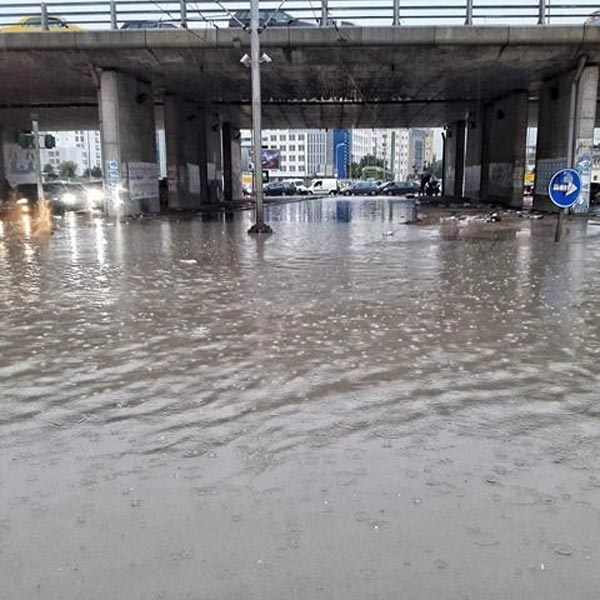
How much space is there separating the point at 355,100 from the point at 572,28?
17028mm

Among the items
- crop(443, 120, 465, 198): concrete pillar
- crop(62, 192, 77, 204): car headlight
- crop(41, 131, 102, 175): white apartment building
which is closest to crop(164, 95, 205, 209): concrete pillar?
crop(62, 192, 77, 204): car headlight

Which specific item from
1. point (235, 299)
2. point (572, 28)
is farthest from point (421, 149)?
point (235, 299)

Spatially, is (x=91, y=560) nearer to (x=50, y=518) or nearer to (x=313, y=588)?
(x=50, y=518)

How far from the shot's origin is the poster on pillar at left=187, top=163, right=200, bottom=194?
3798cm

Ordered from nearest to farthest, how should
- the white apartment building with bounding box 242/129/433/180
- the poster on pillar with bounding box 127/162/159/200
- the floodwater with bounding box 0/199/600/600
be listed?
1. the floodwater with bounding box 0/199/600/600
2. the poster on pillar with bounding box 127/162/159/200
3. the white apartment building with bounding box 242/129/433/180

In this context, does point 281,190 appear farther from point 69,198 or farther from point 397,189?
point 69,198

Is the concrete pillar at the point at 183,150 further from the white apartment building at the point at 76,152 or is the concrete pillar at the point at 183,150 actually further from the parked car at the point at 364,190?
the white apartment building at the point at 76,152

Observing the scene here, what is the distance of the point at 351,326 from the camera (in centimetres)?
732

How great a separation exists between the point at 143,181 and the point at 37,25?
24.7 feet

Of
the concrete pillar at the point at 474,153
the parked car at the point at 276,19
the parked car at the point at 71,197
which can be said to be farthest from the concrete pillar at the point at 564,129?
the parked car at the point at 71,197

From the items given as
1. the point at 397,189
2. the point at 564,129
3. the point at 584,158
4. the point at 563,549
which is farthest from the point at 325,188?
the point at 563,549

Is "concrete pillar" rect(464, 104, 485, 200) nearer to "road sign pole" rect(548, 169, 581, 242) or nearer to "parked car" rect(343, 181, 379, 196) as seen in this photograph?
"parked car" rect(343, 181, 379, 196)

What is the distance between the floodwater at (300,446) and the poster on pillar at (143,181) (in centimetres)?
2027

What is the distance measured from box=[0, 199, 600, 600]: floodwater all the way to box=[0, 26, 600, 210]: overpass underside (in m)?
17.0
